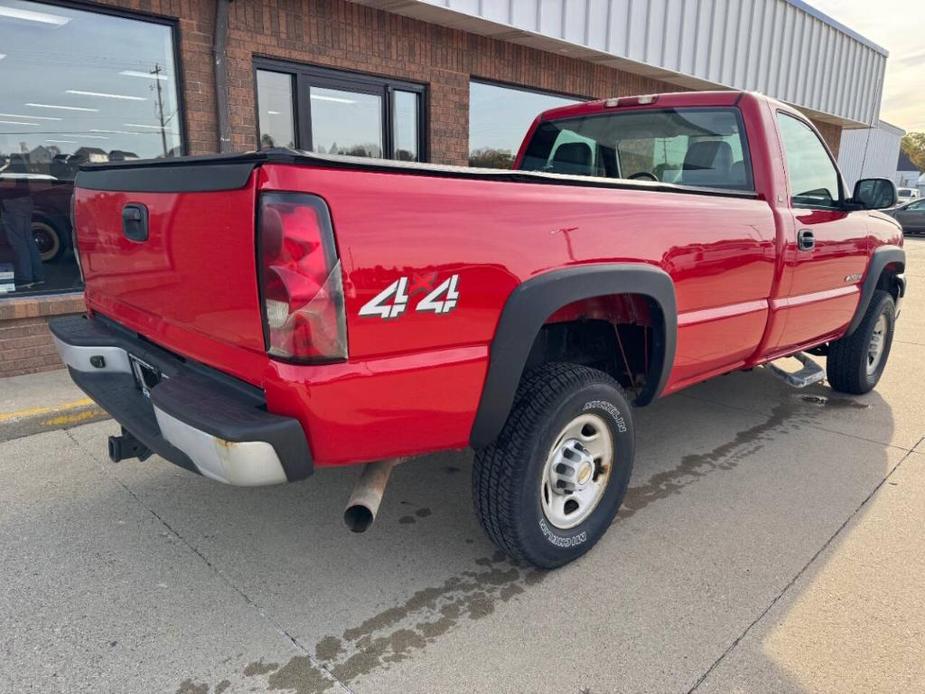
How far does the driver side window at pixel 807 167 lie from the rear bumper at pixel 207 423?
3083 mm

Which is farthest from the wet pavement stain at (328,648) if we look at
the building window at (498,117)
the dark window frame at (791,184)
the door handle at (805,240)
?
the building window at (498,117)

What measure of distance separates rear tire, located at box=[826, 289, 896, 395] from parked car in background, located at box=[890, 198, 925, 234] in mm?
21987

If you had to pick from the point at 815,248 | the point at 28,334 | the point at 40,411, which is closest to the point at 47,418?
the point at 40,411

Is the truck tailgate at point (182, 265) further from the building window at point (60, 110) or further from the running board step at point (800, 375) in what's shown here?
the running board step at point (800, 375)

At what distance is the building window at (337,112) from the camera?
611 cm

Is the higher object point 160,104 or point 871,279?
point 160,104

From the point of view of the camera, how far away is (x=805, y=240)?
3633mm

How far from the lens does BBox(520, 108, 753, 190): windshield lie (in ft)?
11.8

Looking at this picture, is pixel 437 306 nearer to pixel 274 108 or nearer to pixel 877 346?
pixel 877 346

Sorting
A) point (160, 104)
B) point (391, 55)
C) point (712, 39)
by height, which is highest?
point (712, 39)

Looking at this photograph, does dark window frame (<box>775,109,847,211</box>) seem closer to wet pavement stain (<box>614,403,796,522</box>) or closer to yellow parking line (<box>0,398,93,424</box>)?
wet pavement stain (<box>614,403,796,522</box>)

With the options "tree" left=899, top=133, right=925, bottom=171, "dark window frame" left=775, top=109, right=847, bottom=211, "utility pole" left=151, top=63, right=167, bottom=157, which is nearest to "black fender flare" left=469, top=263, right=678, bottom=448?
"dark window frame" left=775, top=109, right=847, bottom=211

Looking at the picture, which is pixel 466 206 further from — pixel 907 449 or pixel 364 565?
pixel 907 449

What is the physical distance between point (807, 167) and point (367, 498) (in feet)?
11.1
